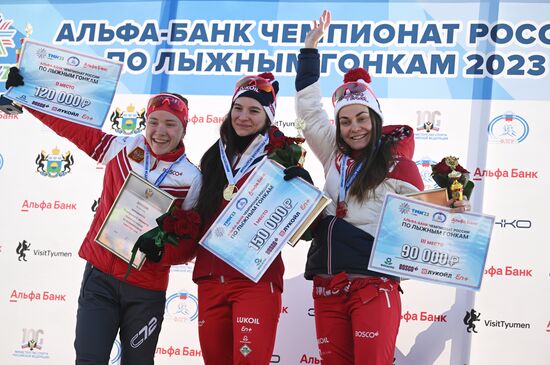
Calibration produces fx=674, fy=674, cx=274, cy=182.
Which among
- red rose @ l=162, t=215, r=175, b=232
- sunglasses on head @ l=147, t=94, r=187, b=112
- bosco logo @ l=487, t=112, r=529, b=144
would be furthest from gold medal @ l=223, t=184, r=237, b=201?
bosco logo @ l=487, t=112, r=529, b=144

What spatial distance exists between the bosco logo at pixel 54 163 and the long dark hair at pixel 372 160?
220 centimetres

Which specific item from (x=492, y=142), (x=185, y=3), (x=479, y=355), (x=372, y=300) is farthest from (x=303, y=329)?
(x=185, y=3)

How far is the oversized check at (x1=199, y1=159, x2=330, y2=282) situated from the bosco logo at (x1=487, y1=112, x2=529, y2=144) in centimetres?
166

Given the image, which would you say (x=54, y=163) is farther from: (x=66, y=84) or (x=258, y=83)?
(x=258, y=83)

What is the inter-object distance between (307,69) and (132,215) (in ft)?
3.75

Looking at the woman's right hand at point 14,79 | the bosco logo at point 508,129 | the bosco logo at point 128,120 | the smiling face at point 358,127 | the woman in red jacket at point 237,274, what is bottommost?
the woman in red jacket at point 237,274

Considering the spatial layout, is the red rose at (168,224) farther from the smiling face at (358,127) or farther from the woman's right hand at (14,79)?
the woman's right hand at (14,79)

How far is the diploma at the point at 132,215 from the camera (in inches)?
124

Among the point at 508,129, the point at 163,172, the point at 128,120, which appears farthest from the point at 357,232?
the point at 128,120

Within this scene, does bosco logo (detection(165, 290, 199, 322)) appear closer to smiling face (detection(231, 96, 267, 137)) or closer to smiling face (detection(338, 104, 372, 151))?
smiling face (detection(231, 96, 267, 137))

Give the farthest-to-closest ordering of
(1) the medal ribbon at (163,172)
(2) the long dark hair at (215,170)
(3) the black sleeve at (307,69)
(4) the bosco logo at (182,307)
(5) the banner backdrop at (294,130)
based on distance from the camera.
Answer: (4) the bosco logo at (182,307), (5) the banner backdrop at (294,130), (3) the black sleeve at (307,69), (1) the medal ribbon at (163,172), (2) the long dark hair at (215,170)

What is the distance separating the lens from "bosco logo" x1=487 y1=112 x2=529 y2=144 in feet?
13.5

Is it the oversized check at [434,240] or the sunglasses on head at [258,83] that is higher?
the sunglasses on head at [258,83]

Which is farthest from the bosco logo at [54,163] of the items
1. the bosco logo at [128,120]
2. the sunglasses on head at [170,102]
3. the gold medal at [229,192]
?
the gold medal at [229,192]
